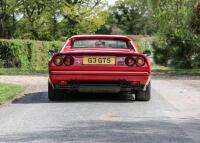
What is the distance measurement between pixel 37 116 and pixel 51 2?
37856mm

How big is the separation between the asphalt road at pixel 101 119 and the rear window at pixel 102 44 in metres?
1.16

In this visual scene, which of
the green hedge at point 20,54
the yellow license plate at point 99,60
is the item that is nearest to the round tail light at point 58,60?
the yellow license plate at point 99,60

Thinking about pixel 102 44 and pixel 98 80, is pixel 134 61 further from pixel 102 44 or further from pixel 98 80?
pixel 102 44

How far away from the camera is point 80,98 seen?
14.1 meters

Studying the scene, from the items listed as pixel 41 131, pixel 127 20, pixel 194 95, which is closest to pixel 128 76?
pixel 194 95

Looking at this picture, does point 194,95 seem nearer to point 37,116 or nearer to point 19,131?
point 37,116

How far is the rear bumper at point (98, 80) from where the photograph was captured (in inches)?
510

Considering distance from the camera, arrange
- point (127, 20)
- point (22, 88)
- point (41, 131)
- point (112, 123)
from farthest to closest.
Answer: point (127, 20) → point (22, 88) → point (112, 123) → point (41, 131)

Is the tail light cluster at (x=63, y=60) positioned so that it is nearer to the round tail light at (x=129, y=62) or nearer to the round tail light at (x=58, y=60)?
the round tail light at (x=58, y=60)

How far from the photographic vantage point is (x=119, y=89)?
13.0 m

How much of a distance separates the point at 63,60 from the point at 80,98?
136 centimetres

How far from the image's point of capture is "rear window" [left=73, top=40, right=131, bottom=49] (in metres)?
14.5

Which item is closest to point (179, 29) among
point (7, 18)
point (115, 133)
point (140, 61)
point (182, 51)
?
point (182, 51)

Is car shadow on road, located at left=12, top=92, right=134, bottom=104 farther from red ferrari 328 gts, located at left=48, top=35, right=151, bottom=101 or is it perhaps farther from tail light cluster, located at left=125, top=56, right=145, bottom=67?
tail light cluster, located at left=125, top=56, right=145, bottom=67
